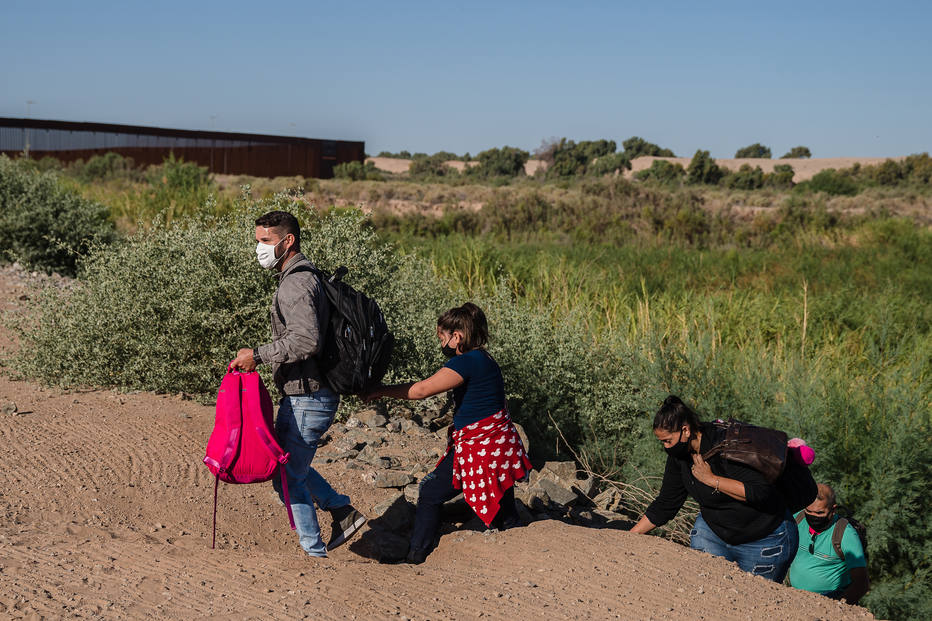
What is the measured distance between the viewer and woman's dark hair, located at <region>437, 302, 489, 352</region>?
184 inches

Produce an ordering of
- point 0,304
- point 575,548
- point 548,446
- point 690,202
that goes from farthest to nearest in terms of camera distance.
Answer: point 690,202
point 0,304
point 548,446
point 575,548

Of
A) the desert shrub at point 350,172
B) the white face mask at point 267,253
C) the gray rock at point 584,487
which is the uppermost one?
the desert shrub at point 350,172

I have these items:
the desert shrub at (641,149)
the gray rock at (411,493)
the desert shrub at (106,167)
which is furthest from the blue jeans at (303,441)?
the desert shrub at (641,149)

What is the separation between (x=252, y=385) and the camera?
14.3 feet

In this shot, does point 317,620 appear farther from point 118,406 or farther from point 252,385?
point 118,406

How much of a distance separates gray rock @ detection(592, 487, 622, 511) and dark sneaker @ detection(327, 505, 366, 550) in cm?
264

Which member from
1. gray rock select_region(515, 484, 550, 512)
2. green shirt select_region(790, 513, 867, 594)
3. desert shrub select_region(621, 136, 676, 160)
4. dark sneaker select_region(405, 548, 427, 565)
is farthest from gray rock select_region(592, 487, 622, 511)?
desert shrub select_region(621, 136, 676, 160)

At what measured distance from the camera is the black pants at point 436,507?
16.4 feet

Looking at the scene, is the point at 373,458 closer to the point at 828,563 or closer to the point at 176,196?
the point at 828,563

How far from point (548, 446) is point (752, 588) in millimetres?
3716

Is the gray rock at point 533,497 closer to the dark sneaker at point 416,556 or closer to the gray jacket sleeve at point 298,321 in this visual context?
the dark sneaker at point 416,556

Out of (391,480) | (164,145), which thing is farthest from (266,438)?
(164,145)

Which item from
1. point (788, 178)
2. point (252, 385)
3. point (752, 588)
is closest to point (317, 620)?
point (252, 385)

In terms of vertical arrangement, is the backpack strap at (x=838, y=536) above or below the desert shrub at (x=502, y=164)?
below
